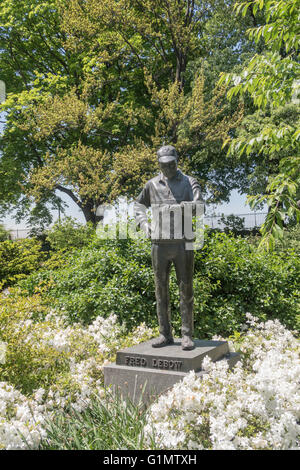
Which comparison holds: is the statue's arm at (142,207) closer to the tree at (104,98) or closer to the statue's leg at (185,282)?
the statue's leg at (185,282)

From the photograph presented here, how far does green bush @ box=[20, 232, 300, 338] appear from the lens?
6688 mm

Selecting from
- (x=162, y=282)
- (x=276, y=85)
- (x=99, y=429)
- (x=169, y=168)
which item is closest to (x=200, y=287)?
(x=162, y=282)

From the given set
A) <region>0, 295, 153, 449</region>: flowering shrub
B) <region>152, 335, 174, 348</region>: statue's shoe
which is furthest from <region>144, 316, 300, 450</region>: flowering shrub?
<region>152, 335, 174, 348</region>: statue's shoe

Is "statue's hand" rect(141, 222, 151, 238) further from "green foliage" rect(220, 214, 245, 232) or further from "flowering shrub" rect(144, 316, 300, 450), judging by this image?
"green foliage" rect(220, 214, 245, 232)

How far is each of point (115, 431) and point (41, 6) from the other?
19757 millimetres

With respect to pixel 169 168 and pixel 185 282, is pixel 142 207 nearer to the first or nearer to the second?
pixel 169 168

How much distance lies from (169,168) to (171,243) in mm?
839

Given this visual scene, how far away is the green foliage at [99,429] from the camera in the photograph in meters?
3.10

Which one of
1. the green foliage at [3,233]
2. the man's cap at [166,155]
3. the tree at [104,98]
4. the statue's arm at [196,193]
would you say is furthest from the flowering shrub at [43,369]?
the green foliage at [3,233]

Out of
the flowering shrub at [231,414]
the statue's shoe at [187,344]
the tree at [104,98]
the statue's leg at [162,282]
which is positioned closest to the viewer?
the flowering shrub at [231,414]

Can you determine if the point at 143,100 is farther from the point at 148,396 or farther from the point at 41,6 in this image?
the point at 148,396

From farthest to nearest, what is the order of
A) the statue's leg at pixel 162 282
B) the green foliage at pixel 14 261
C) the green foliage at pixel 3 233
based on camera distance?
1. the green foliage at pixel 3 233
2. the green foliage at pixel 14 261
3. the statue's leg at pixel 162 282
